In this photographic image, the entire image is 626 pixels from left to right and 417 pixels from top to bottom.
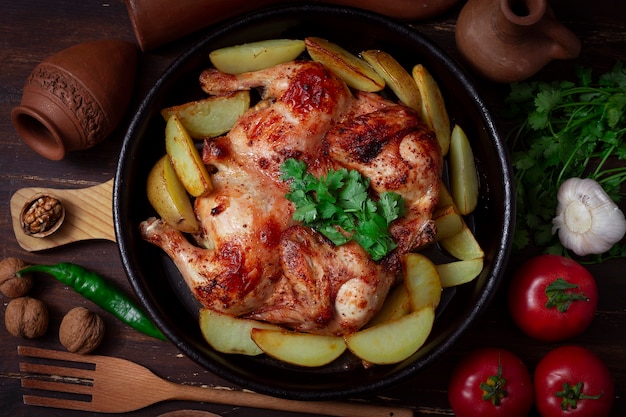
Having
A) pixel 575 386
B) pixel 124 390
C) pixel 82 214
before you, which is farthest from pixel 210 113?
pixel 575 386

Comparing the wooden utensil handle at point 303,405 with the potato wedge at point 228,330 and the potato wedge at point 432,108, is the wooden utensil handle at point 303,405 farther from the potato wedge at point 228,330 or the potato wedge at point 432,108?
the potato wedge at point 432,108

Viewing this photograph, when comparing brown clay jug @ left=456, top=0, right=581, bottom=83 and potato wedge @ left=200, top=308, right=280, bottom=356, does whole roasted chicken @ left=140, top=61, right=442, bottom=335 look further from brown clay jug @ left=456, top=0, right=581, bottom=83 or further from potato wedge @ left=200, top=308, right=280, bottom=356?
brown clay jug @ left=456, top=0, right=581, bottom=83

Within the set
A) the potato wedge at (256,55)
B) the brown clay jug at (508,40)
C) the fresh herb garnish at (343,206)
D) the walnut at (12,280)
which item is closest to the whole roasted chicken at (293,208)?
the fresh herb garnish at (343,206)

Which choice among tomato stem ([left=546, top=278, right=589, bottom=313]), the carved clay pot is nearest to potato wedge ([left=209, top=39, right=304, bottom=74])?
the carved clay pot

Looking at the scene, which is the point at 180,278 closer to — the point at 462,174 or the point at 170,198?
the point at 170,198

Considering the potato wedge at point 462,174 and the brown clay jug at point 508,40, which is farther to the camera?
the potato wedge at point 462,174

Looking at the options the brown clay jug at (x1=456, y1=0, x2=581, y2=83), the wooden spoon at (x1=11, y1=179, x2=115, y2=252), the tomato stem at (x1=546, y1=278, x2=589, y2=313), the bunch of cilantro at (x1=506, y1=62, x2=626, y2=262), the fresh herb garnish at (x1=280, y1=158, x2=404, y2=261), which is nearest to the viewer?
the fresh herb garnish at (x1=280, y1=158, x2=404, y2=261)
